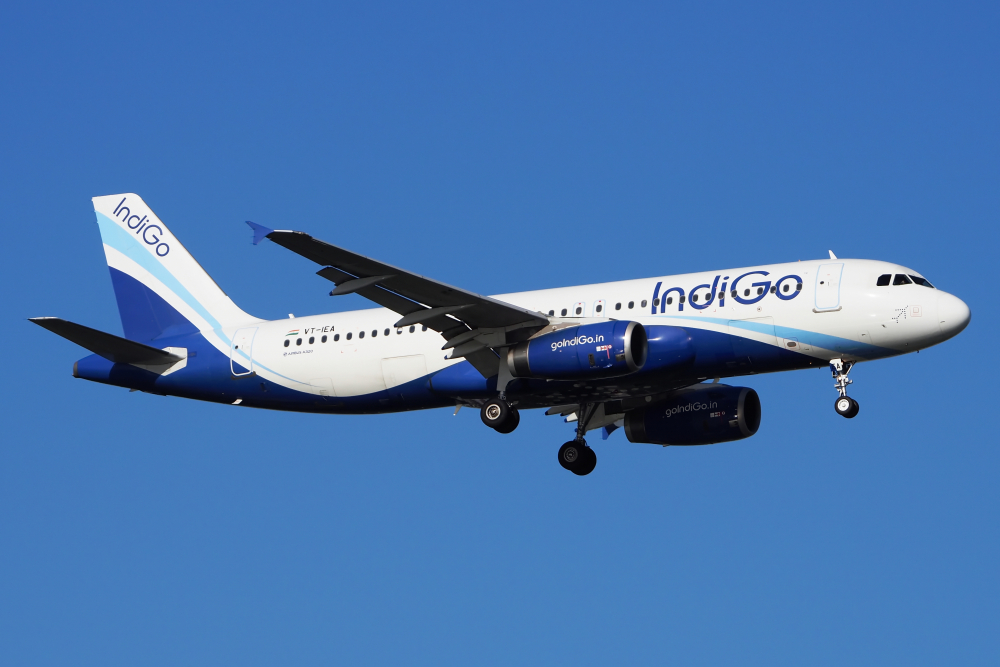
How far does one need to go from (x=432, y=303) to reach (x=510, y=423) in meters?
4.34

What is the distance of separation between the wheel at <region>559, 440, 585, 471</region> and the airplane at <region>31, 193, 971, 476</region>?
0.15ft

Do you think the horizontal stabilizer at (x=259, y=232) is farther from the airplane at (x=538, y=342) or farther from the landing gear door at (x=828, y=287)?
the landing gear door at (x=828, y=287)

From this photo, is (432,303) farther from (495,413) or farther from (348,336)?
(348,336)

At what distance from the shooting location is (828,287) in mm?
36750

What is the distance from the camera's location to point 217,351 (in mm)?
43469

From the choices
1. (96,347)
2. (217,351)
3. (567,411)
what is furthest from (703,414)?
(96,347)

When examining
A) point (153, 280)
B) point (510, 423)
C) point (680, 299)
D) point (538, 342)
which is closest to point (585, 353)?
point (538, 342)

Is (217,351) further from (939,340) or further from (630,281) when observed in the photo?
(939,340)

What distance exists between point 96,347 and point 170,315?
12.1 ft

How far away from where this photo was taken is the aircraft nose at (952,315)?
35781 mm

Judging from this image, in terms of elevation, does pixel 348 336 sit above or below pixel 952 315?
below

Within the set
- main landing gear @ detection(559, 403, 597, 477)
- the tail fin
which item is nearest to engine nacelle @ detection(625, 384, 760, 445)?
main landing gear @ detection(559, 403, 597, 477)

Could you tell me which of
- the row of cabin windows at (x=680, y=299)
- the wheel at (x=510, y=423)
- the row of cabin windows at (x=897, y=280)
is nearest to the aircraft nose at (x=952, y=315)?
the row of cabin windows at (x=897, y=280)

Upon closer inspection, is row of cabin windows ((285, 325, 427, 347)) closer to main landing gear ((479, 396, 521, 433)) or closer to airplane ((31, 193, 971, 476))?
airplane ((31, 193, 971, 476))
